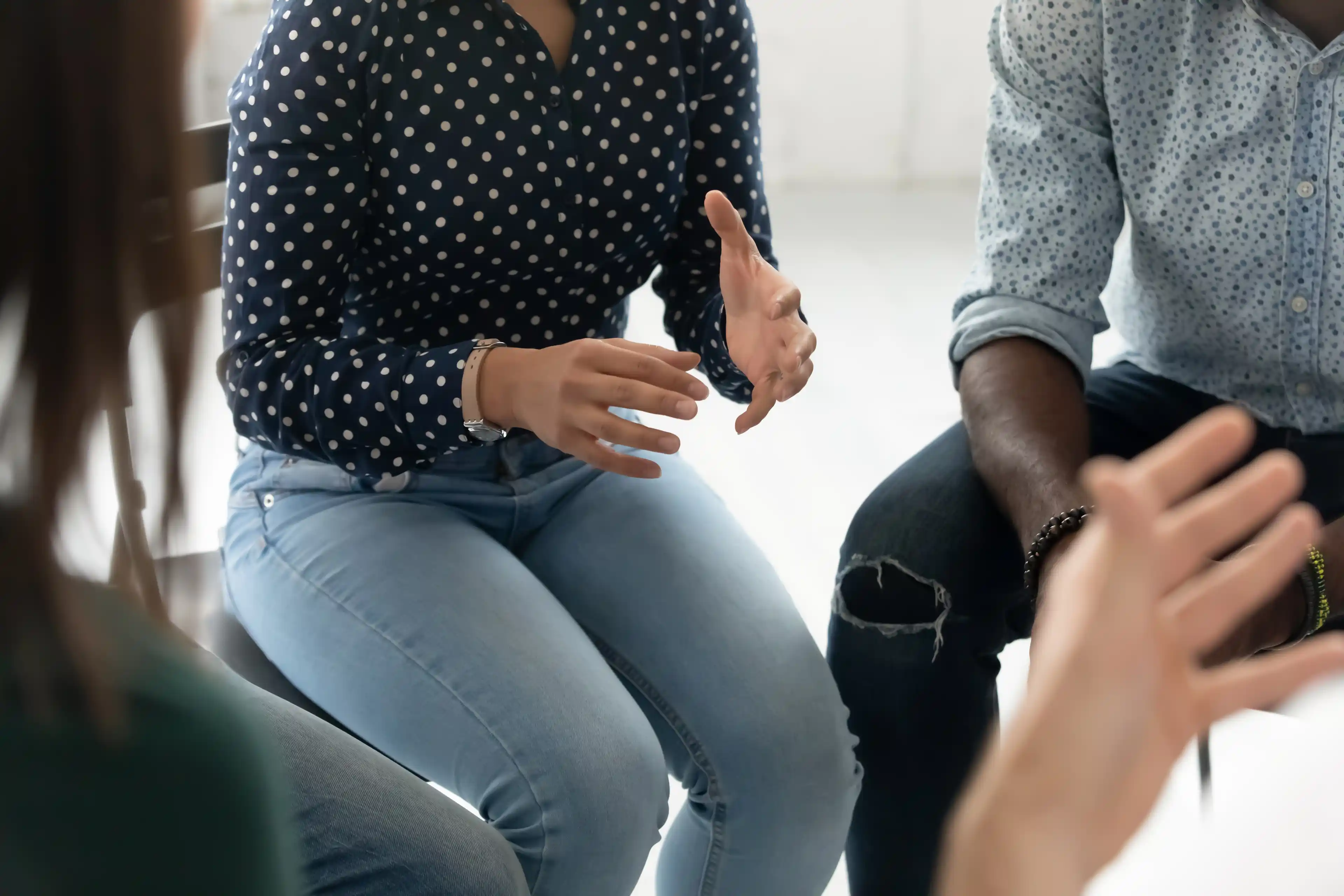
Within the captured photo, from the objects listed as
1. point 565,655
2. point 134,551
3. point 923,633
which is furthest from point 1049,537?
point 134,551

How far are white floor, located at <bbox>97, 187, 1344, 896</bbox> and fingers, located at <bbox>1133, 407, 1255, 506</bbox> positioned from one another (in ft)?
0.85

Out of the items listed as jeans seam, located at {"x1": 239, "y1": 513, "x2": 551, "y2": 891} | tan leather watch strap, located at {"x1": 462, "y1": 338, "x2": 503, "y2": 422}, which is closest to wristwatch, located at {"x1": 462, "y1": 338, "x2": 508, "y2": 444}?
tan leather watch strap, located at {"x1": 462, "y1": 338, "x2": 503, "y2": 422}

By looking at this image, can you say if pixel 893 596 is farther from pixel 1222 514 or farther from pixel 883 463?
pixel 883 463

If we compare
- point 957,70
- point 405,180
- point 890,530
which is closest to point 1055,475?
point 890,530

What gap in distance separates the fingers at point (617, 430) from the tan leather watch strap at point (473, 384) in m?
0.09

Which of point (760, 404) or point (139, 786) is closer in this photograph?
point (139, 786)

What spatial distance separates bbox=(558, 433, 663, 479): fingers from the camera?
0.95 m

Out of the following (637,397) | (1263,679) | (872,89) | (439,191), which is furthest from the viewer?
(872,89)

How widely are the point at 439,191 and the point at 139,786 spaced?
0.67 metres

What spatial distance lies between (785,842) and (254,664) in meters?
0.42

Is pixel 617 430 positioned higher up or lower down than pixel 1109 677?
lower down

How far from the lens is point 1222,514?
497 millimetres

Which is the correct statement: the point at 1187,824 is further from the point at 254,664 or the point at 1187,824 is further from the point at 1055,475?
the point at 254,664

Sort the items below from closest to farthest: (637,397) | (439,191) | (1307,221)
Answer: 1. (637,397)
2. (439,191)
3. (1307,221)
